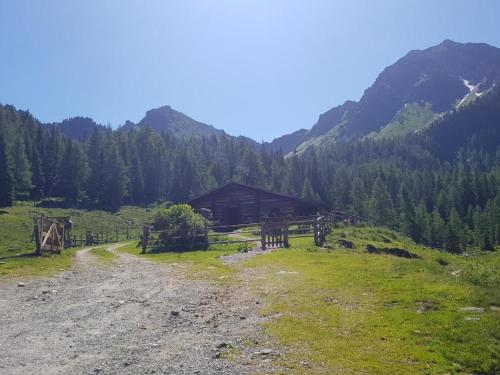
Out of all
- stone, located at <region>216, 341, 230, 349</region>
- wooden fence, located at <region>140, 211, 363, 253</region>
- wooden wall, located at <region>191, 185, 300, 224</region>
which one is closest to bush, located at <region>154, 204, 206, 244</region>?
wooden fence, located at <region>140, 211, 363, 253</region>

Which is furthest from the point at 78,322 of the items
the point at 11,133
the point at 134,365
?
the point at 11,133

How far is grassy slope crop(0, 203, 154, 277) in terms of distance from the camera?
25.5 metres

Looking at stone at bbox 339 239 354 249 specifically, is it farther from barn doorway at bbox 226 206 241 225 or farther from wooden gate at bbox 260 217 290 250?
barn doorway at bbox 226 206 241 225

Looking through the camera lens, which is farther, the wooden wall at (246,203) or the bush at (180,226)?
the wooden wall at (246,203)

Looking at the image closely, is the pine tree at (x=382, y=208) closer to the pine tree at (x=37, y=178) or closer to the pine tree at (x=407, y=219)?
the pine tree at (x=407, y=219)

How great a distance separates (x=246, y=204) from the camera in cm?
5822

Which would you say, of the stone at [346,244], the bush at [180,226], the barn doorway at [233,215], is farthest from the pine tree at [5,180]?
the stone at [346,244]

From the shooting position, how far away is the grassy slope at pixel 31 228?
2550 cm

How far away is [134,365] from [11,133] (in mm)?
132731

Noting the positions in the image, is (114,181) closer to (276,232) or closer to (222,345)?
(276,232)

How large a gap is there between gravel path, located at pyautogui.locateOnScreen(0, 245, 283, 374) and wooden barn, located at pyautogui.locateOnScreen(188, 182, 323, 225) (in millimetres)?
38397

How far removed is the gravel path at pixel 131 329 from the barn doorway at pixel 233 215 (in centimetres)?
3904

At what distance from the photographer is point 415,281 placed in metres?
15.2

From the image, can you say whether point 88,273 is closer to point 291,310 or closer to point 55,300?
point 55,300
